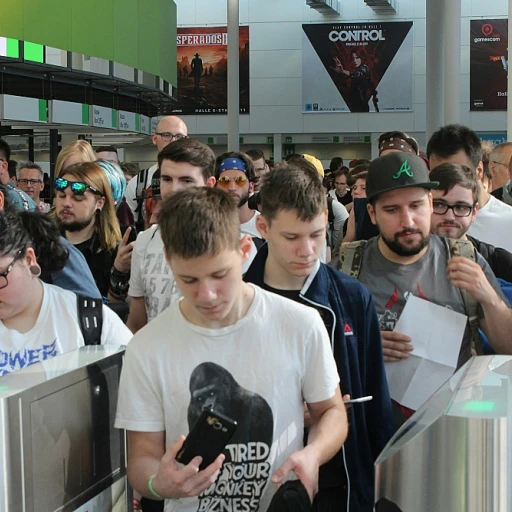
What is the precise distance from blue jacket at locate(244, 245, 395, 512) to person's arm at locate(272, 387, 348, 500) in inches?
15.1

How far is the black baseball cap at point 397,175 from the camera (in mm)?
3049

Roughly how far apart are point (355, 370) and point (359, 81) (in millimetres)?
27711

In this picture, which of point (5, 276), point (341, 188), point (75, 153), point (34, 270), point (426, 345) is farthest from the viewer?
point (341, 188)

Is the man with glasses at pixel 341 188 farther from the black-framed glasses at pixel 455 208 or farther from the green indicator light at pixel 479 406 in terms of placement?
the green indicator light at pixel 479 406

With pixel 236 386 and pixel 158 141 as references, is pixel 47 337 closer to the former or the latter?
pixel 236 386

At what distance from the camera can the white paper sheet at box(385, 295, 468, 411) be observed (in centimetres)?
300

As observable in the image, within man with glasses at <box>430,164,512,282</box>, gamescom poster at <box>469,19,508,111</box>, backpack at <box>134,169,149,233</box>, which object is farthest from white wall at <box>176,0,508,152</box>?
man with glasses at <box>430,164,512,282</box>

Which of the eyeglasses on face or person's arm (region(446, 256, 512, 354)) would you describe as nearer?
person's arm (region(446, 256, 512, 354))

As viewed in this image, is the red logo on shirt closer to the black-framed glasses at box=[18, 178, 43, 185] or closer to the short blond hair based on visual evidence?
the short blond hair

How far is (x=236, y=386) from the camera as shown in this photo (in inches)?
84.5

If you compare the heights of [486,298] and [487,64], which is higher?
[487,64]

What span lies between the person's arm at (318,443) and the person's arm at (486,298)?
34.2 inches

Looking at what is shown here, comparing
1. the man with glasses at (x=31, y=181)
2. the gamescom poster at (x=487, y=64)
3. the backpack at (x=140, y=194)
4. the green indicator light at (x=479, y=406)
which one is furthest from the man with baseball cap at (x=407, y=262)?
the gamescom poster at (x=487, y=64)

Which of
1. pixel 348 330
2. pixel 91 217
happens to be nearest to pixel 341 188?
pixel 91 217
